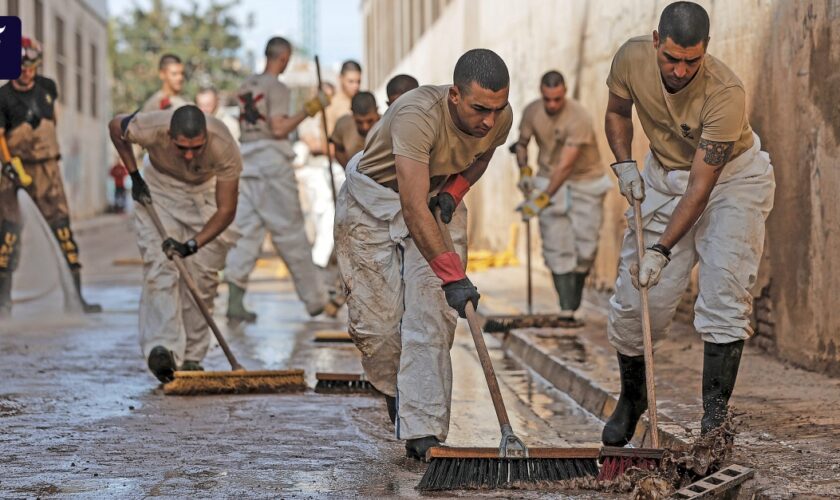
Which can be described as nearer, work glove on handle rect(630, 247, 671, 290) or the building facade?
work glove on handle rect(630, 247, 671, 290)

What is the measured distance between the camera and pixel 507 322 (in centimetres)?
1073

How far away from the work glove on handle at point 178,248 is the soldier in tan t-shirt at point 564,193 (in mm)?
3636

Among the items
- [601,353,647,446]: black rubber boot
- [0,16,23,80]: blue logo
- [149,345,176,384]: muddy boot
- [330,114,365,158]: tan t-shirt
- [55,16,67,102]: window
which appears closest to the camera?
[601,353,647,446]: black rubber boot

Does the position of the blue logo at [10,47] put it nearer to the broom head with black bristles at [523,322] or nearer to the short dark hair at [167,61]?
the short dark hair at [167,61]

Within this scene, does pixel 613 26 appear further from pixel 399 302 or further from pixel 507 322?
pixel 399 302

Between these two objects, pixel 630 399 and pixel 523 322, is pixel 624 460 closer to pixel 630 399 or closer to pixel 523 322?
pixel 630 399

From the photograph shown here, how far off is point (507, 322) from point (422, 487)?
18.1 ft

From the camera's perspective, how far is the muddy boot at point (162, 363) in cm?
792

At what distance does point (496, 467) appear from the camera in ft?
17.0

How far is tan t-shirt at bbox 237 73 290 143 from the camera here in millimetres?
11617

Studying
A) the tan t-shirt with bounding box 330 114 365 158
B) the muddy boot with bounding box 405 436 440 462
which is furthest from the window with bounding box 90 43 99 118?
the muddy boot with bounding box 405 436 440 462

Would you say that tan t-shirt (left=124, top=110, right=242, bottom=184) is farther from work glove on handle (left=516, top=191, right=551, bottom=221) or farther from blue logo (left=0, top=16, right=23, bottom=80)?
work glove on handle (left=516, top=191, right=551, bottom=221)

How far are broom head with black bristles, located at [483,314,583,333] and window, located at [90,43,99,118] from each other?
31454mm

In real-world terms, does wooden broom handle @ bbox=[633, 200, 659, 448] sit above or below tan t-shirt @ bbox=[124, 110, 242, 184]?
below
